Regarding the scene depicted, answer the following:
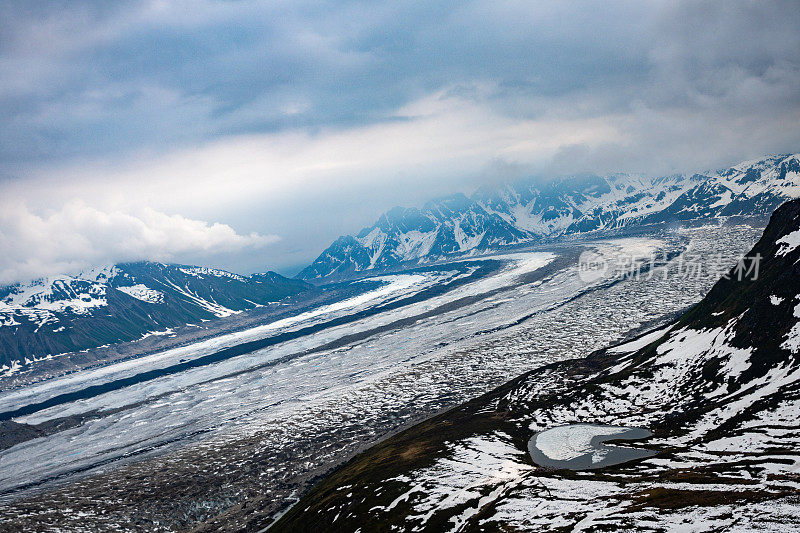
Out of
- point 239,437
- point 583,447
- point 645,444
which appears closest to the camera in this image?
point 645,444

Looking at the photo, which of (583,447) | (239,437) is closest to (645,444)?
(583,447)

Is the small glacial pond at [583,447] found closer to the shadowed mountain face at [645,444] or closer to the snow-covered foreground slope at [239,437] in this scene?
the shadowed mountain face at [645,444]

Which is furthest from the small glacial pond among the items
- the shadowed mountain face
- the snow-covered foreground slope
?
the snow-covered foreground slope

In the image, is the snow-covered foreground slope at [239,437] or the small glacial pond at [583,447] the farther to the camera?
the snow-covered foreground slope at [239,437]

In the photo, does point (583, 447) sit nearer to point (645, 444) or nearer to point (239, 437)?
point (645, 444)

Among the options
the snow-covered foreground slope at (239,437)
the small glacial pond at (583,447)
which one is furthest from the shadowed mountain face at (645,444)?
the snow-covered foreground slope at (239,437)

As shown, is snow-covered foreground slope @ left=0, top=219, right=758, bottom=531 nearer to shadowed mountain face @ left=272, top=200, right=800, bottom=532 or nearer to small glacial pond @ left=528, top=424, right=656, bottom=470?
shadowed mountain face @ left=272, top=200, right=800, bottom=532
